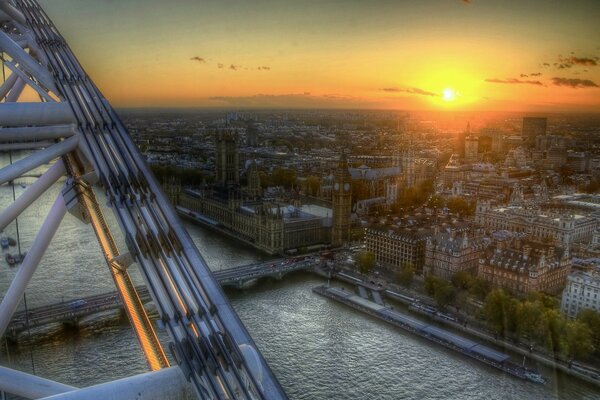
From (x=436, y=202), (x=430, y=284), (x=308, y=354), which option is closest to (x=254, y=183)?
(x=436, y=202)

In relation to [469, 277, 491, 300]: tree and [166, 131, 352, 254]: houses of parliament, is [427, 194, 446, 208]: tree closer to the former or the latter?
[166, 131, 352, 254]: houses of parliament

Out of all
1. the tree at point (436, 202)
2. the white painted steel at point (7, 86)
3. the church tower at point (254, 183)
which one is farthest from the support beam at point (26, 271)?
the church tower at point (254, 183)

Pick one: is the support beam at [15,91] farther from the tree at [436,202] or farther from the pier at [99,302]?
the tree at [436,202]

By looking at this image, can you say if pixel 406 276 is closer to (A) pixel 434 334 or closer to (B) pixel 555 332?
(A) pixel 434 334

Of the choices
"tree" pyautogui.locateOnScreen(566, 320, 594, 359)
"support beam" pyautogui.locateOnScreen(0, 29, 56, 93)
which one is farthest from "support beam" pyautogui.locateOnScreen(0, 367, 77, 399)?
"tree" pyautogui.locateOnScreen(566, 320, 594, 359)

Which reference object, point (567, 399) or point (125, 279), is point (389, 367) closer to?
point (567, 399)

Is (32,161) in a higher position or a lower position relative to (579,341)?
higher

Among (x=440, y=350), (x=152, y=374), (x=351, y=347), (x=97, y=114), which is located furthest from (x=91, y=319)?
(x=152, y=374)
